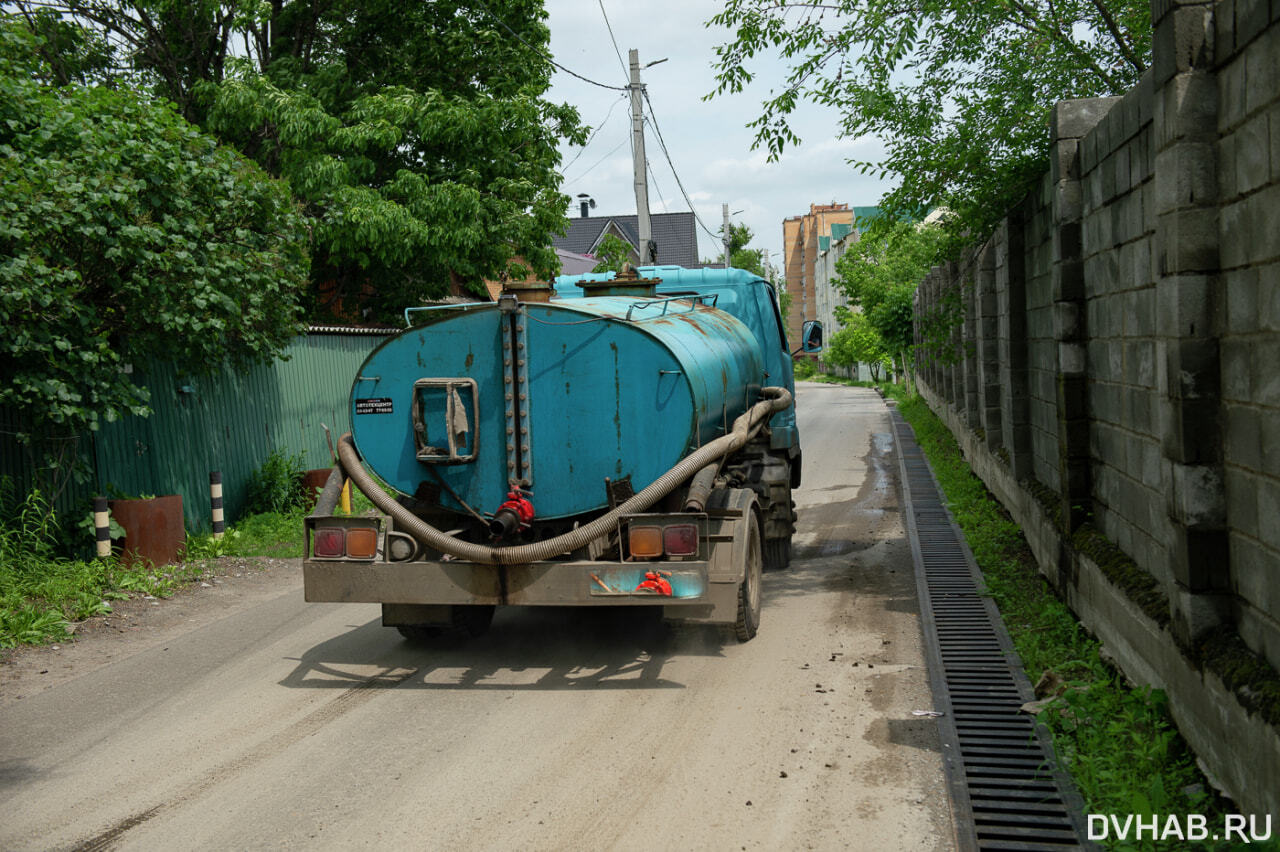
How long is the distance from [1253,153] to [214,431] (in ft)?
38.0

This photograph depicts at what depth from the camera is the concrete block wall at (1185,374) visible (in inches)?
164

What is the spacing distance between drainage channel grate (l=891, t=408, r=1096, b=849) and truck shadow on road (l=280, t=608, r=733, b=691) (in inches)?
63.5

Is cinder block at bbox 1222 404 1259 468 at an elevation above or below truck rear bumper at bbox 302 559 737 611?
above

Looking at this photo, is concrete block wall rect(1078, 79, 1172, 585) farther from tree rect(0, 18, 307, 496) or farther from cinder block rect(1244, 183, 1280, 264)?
tree rect(0, 18, 307, 496)

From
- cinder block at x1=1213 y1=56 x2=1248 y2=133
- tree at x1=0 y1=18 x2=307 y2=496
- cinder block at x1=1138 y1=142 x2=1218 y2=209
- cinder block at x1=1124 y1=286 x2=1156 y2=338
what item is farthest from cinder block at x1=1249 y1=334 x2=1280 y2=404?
tree at x1=0 y1=18 x2=307 y2=496

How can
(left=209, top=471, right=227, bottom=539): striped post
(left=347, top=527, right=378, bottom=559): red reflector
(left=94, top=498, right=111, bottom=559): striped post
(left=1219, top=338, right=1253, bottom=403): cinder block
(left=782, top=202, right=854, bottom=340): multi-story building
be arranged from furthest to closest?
1. (left=782, top=202, right=854, bottom=340): multi-story building
2. (left=209, top=471, right=227, bottom=539): striped post
3. (left=94, top=498, right=111, bottom=559): striped post
4. (left=347, top=527, right=378, bottom=559): red reflector
5. (left=1219, top=338, right=1253, bottom=403): cinder block

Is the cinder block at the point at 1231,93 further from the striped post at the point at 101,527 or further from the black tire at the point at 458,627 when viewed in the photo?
the striped post at the point at 101,527

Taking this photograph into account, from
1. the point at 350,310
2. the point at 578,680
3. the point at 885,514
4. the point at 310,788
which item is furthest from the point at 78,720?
the point at 350,310

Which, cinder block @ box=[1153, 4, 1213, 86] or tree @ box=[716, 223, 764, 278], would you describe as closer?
cinder block @ box=[1153, 4, 1213, 86]

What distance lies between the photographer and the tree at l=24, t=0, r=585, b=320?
17359 mm

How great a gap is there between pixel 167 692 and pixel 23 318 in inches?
159

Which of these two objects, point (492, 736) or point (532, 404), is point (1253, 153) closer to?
point (532, 404)

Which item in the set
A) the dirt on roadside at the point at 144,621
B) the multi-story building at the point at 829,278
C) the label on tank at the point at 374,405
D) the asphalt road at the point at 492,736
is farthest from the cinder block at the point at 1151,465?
the multi-story building at the point at 829,278

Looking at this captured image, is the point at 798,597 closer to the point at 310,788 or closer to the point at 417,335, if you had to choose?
the point at 417,335
